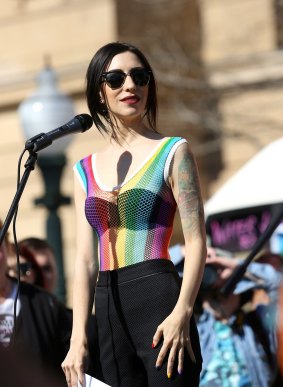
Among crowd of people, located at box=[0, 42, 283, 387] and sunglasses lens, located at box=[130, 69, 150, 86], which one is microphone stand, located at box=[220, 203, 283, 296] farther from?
sunglasses lens, located at box=[130, 69, 150, 86]

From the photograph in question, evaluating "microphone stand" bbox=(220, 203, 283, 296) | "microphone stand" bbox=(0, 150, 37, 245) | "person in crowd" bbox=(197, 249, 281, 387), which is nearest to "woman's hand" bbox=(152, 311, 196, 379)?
"microphone stand" bbox=(0, 150, 37, 245)

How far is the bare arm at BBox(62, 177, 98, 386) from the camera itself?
344cm

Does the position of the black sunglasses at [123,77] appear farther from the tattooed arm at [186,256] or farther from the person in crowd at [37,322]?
the person in crowd at [37,322]

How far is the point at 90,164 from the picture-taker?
3.64m

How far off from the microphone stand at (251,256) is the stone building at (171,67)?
9190mm

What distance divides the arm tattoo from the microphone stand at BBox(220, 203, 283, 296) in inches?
81.8

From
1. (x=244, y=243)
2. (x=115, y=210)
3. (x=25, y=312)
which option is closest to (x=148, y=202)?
(x=115, y=210)

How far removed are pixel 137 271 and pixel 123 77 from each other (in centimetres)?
65

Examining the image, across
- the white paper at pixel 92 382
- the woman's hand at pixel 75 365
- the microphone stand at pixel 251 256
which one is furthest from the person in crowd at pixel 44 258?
the white paper at pixel 92 382

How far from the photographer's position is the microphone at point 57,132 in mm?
3668

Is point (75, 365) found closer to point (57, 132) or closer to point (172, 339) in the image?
point (172, 339)

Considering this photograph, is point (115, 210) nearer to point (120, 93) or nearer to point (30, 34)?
point (120, 93)

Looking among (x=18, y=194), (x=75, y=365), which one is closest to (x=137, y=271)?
(x=75, y=365)

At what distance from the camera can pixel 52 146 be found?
949 centimetres
